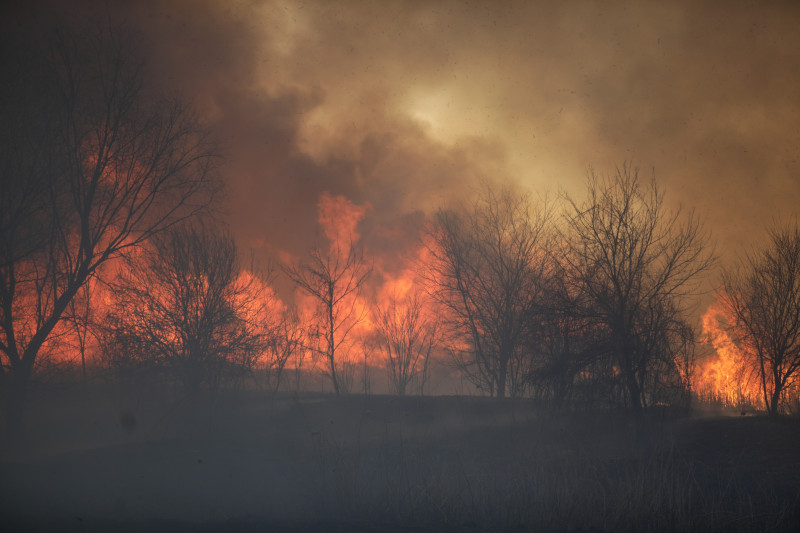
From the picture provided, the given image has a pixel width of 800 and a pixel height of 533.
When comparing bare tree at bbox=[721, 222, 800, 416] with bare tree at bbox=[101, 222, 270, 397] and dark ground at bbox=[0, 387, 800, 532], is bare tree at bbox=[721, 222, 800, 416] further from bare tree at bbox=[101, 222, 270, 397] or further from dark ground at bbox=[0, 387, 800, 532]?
bare tree at bbox=[101, 222, 270, 397]

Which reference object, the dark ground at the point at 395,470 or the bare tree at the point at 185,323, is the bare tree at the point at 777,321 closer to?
the dark ground at the point at 395,470

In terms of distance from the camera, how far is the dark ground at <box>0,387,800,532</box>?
9516mm

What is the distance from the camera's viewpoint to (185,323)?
2081 centimetres

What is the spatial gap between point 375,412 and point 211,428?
222 inches

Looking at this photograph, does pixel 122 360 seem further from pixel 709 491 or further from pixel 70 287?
pixel 709 491

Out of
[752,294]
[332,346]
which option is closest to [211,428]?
[332,346]

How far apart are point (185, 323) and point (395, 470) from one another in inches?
453

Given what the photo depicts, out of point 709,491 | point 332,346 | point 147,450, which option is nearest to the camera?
point 709,491

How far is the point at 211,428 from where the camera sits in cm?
1955

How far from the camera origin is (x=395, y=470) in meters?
12.6

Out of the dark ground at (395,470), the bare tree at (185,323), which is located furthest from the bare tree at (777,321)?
the bare tree at (185,323)

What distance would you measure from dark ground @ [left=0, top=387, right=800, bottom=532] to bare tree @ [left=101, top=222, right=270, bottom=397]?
1928mm

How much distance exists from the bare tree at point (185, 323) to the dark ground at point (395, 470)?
1928 mm

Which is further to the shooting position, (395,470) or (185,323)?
(185,323)
